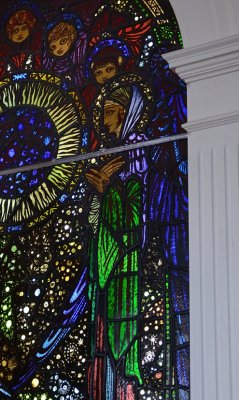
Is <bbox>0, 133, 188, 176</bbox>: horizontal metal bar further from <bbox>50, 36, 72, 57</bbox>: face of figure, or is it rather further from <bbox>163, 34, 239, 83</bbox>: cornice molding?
<bbox>50, 36, 72, 57</bbox>: face of figure

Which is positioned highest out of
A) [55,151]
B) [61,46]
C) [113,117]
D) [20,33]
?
[20,33]

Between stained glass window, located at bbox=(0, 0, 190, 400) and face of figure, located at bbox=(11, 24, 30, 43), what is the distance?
56 mm

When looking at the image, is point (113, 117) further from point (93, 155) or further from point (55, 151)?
point (55, 151)

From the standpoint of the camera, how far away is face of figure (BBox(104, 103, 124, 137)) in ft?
20.4

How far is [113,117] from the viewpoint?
20.6 ft

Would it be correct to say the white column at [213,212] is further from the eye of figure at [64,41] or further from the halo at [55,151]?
the eye of figure at [64,41]

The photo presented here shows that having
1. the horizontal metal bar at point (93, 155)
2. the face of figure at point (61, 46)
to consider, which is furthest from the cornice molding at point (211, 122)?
the face of figure at point (61, 46)

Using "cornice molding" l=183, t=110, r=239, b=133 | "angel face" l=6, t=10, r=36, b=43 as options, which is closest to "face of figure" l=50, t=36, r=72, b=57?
"angel face" l=6, t=10, r=36, b=43

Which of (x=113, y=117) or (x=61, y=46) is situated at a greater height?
(x=61, y=46)

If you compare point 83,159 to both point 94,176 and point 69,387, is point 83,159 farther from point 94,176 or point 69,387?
point 69,387

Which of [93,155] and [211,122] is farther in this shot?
[93,155]

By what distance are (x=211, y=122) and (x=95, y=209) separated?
3.24 ft

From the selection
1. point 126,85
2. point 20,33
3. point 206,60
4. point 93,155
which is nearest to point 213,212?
point 206,60

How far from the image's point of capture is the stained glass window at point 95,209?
5.64 meters
